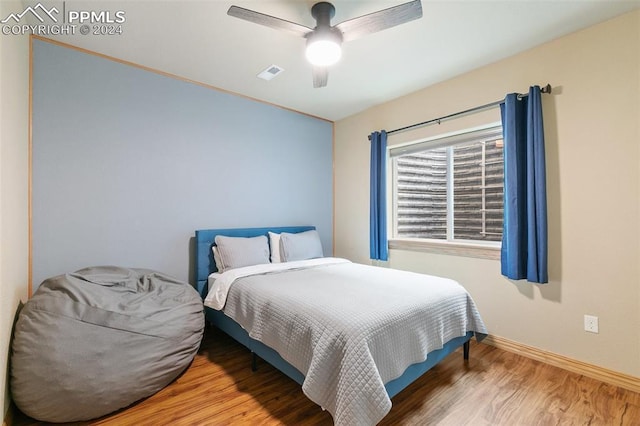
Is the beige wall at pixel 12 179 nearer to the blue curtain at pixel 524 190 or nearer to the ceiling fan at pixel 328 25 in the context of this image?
the ceiling fan at pixel 328 25

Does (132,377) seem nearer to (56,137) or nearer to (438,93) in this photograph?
(56,137)

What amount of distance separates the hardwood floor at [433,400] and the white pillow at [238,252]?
88 cm

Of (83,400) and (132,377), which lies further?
(132,377)

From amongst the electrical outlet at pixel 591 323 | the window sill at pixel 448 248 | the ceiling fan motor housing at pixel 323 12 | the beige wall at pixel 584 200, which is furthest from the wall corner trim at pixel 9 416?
the electrical outlet at pixel 591 323

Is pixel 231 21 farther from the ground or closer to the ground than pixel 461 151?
farther from the ground

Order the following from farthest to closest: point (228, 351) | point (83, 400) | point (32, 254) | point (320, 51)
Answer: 1. point (228, 351)
2. point (32, 254)
3. point (320, 51)
4. point (83, 400)

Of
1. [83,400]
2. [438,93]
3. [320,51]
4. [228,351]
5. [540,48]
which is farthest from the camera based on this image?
[438,93]

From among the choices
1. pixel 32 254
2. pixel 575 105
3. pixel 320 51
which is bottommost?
pixel 32 254

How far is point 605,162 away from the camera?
2.12 m

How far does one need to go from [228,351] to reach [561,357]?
2.73 meters

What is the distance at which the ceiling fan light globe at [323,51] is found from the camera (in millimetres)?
1896

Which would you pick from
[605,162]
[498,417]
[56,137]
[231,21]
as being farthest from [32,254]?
[605,162]

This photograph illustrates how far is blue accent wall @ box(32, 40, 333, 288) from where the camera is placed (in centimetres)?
232

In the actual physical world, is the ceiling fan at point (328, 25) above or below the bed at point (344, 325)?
above
